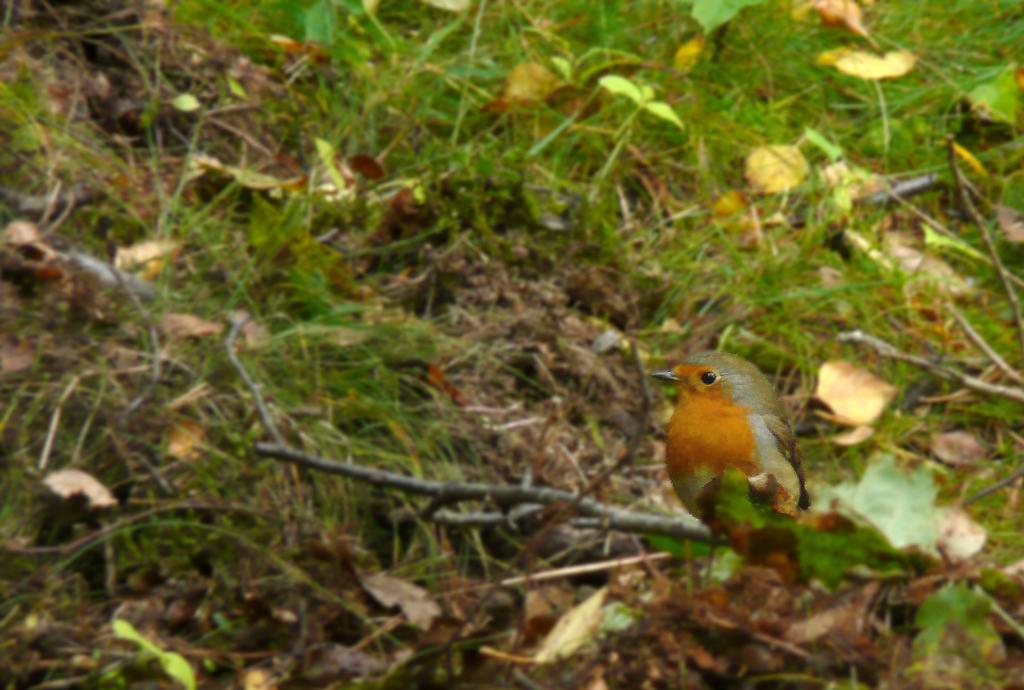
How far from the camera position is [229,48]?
3525 millimetres

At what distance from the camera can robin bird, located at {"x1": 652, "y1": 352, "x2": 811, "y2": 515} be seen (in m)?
0.62

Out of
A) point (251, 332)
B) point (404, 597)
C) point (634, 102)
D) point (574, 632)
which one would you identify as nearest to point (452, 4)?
point (634, 102)

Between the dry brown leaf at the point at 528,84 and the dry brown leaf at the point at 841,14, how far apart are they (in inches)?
31.4

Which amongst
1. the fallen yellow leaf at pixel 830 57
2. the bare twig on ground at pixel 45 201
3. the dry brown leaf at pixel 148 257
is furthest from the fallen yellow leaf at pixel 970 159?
the bare twig on ground at pixel 45 201

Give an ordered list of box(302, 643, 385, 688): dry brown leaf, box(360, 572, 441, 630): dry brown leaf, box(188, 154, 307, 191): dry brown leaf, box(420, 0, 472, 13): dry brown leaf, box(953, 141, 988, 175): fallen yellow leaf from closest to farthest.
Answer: box(302, 643, 385, 688): dry brown leaf, box(360, 572, 441, 630): dry brown leaf, box(188, 154, 307, 191): dry brown leaf, box(953, 141, 988, 175): fallen yellow leaf, box(420, 0, 472, 13): dry brown leaf

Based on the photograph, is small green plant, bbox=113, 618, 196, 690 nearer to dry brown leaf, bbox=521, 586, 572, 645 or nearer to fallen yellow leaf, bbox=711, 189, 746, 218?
dry brown leaf, bbox=521, 586, 572, 645

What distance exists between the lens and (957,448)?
296cm

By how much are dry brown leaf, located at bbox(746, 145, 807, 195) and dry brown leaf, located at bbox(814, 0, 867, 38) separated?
479mm

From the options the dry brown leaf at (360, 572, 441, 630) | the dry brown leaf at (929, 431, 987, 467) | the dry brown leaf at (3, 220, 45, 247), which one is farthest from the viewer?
the dry brown leaf at (929, 431, 987, 467)

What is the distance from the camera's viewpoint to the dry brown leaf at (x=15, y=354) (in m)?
2.66

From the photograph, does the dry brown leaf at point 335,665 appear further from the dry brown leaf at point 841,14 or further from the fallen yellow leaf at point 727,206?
the dry brown leaf at point 841,14

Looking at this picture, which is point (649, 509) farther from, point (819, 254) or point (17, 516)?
point (17, 516)

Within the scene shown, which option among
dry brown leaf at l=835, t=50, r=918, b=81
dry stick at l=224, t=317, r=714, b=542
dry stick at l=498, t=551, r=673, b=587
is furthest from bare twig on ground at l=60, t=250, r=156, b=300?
dry brown leaf at l=835, t=50, r=918, b=81

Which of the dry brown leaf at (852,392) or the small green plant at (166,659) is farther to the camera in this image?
the dry brown leaf at (852,392)
